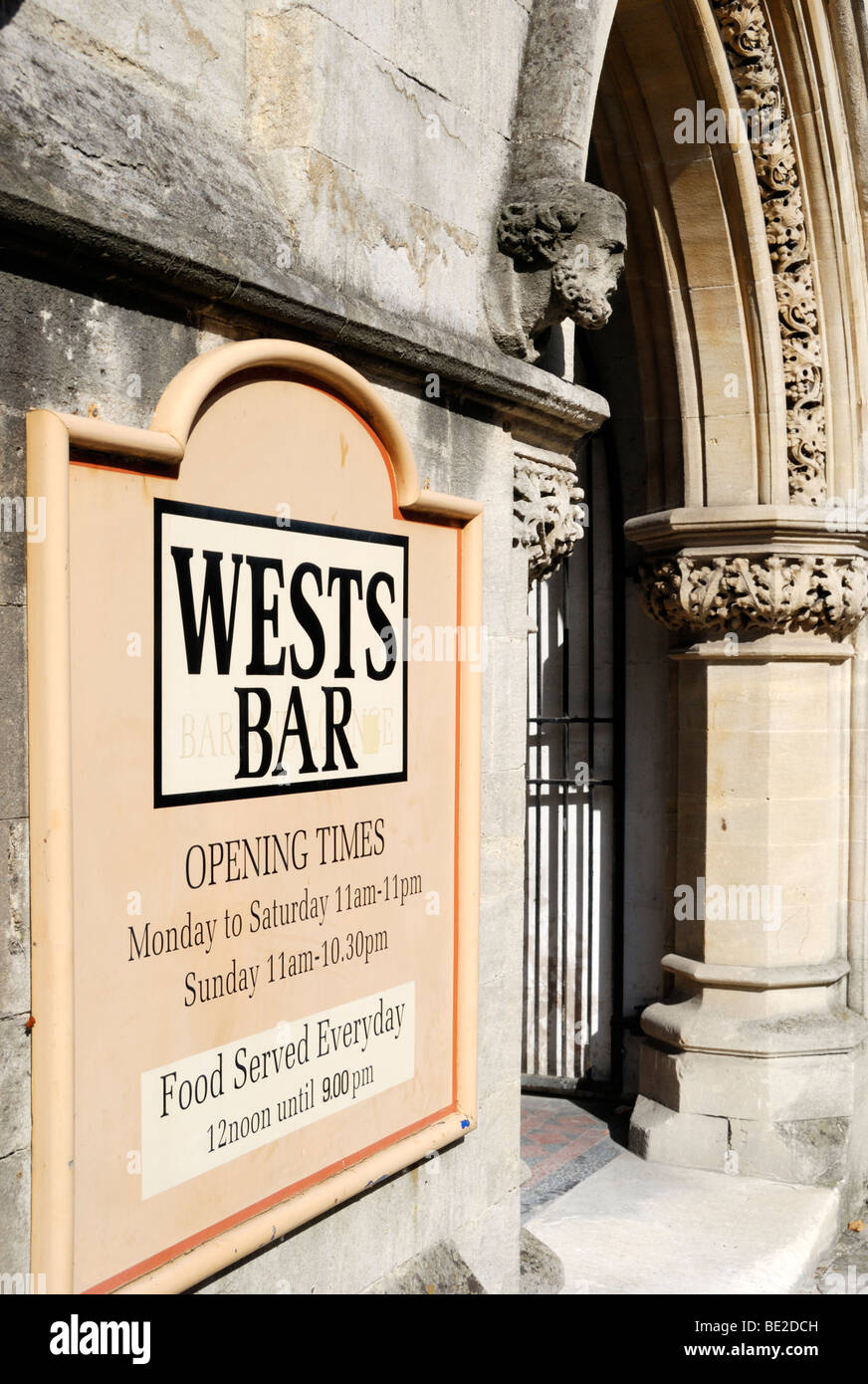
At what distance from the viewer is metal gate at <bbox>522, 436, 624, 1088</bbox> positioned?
617 cm

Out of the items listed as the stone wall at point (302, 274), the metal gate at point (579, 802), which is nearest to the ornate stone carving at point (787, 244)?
the metal gate at point (579, 802)

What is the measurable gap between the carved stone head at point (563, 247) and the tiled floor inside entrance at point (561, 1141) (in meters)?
3.08

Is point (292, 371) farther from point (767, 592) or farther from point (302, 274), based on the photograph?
point (767, 592)

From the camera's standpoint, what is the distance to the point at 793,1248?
14.7ft

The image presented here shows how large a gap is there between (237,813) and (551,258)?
1.53 meters

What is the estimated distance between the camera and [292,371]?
7.86 ft

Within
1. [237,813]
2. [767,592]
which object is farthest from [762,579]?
[237,813]

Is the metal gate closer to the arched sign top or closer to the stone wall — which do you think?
the stone wall

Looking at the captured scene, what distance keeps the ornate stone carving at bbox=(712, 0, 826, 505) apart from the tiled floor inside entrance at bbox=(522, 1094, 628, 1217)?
2766mm

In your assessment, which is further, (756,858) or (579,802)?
(579,802)

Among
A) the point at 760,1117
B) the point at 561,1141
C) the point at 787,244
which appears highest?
the point at 787,244

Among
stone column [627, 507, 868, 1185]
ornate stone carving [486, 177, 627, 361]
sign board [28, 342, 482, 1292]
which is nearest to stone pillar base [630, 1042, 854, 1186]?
stone column [627, 507, 868, 1185]

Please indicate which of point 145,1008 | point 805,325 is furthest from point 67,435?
point 805,325

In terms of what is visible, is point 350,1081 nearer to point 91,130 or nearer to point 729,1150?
point 91,130
